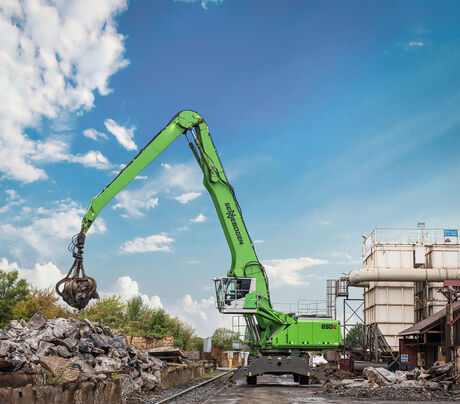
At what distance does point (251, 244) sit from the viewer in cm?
2403

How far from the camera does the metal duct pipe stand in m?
42.4

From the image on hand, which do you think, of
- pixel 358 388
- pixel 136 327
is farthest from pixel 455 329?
pixel 136 327

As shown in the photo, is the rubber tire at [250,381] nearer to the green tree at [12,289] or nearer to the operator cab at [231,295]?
the operator cab at [231,295]

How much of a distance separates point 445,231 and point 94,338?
3595cm

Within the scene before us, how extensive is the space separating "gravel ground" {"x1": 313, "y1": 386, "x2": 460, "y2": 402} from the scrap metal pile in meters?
6.64

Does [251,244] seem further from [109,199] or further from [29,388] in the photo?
[29,388]

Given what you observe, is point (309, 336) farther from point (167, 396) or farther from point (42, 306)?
point (42, 306)

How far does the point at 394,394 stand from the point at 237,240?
8.66m

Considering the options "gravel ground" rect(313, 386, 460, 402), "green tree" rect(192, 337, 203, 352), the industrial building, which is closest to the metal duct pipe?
the industrial building

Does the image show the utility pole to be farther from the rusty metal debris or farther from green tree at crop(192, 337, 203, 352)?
green tree at crop(192, 337, 203, 352)

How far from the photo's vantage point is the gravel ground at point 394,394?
18.8 metres

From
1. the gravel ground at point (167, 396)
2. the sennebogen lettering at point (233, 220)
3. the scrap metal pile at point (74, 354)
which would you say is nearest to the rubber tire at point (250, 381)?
the gravel ground at point (167, 396)

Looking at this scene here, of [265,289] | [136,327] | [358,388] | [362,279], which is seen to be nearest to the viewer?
[358,388]

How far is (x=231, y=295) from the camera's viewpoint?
2284 centimetres
